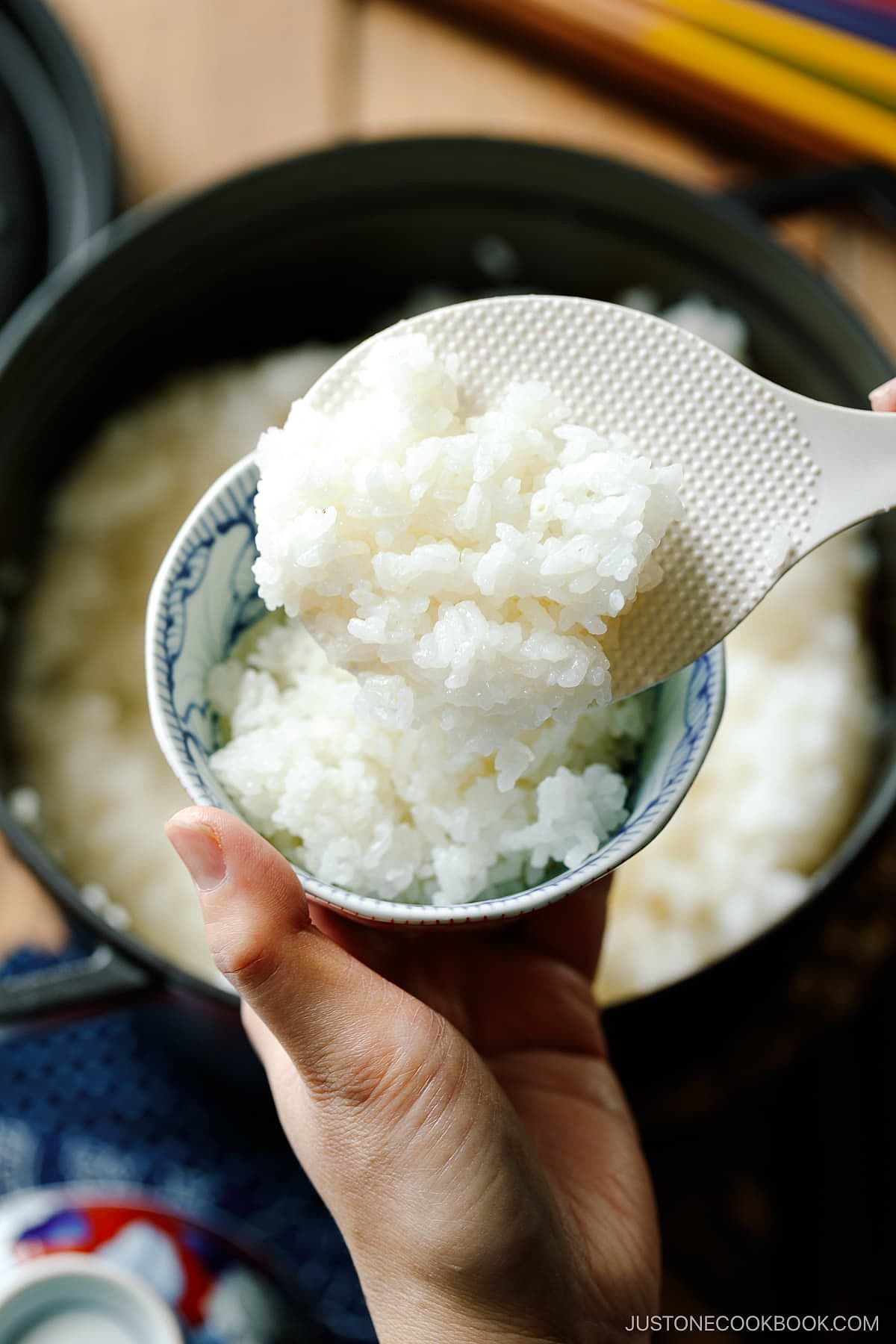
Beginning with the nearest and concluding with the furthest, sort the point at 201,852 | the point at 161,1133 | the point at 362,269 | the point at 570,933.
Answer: the point at 201,852
the point at 570,933
the point at 161,1133
the point at 362,269

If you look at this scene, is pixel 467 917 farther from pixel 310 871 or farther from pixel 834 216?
pixel 834 216

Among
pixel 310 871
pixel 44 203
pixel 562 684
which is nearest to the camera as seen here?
pixel 562 684

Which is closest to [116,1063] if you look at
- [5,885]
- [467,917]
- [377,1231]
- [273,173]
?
→ [5,885]

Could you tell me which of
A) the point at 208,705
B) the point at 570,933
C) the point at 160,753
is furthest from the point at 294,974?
the point at 160,753

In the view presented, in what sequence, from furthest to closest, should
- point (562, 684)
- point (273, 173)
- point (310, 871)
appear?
point (273, 173) → point (310, 871) → point (562, 684)

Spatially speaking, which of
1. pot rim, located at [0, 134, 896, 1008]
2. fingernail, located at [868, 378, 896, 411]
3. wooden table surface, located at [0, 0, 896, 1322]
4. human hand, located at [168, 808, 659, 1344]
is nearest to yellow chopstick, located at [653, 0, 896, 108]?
wooden table surface, located at [0, 0, 896, 1322]

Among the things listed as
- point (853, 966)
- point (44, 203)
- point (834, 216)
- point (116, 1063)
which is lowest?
point (853, 966)

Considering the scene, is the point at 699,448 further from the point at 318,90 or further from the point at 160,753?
the point at 318,90
